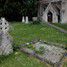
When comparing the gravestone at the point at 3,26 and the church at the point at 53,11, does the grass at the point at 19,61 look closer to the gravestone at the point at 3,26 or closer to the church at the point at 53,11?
the gravestone at the point at 3,26

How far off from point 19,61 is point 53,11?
18317 millimetres

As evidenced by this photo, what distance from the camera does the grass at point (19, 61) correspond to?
14406mm

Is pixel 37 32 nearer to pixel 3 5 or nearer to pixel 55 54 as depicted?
pixel 55 54

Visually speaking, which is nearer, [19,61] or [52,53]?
[19,61]

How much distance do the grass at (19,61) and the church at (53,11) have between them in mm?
17257

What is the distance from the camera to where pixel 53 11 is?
32.3 m

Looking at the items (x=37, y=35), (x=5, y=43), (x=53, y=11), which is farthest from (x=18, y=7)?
(x=5, y=43)

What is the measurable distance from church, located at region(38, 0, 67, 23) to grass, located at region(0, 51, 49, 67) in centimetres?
1726

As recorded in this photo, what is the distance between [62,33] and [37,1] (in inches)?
439

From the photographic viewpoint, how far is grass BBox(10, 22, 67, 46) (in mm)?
19802

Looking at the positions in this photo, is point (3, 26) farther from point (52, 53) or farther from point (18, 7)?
point (18, 7)

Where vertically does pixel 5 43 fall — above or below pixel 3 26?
below

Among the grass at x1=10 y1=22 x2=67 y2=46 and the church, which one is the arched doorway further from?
the grass at x1=10 y1=22 x2=67 y2=46

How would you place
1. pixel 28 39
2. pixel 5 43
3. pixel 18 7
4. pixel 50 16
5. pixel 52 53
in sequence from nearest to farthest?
pixel 5 43, pixel 52 53, pixel 28 39, pixel 18 7, pixel 50 16
